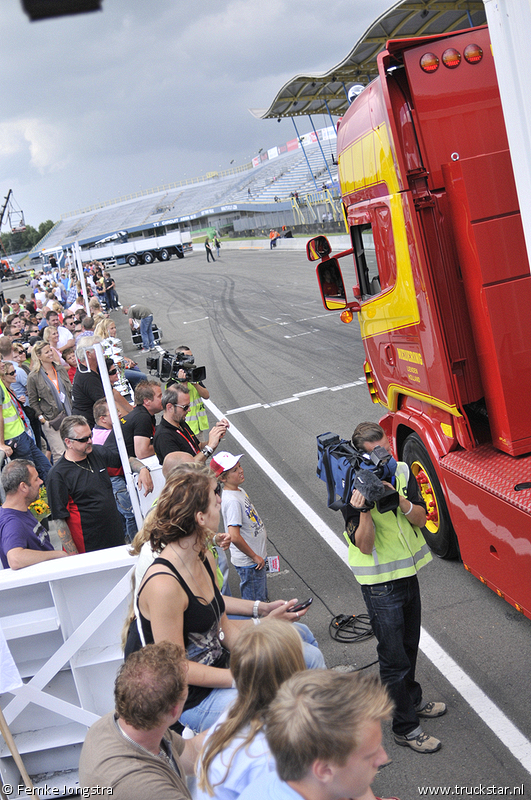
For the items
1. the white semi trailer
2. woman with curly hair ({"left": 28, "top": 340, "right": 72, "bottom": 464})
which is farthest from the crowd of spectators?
the white semi trailer

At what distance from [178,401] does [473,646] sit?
3.21 meters

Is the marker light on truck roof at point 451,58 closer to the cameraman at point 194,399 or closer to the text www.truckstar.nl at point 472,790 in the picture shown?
the cameraman at point 194,399

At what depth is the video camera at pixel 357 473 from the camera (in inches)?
134

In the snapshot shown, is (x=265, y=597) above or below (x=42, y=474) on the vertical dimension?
below

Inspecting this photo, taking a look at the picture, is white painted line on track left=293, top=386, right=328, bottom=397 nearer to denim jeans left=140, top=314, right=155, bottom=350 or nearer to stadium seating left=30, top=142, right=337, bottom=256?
denim jeans left=140, top=314, right=155, bottom=350

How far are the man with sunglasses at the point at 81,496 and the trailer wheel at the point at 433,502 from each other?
2639 mm

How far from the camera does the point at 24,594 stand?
4.12 m

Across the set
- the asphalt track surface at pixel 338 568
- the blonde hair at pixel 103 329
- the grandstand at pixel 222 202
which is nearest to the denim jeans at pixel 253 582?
the asphalt track surface at pixel 338 568

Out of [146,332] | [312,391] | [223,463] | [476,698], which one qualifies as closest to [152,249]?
[146,332]

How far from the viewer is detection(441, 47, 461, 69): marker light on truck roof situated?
15.7ft

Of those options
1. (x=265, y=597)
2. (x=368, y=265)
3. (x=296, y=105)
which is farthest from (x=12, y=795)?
(x=296, y=105)

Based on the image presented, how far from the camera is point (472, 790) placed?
345 centimetres

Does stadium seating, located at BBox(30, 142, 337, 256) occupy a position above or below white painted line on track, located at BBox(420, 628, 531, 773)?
above

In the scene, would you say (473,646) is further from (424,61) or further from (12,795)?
(424,61)
